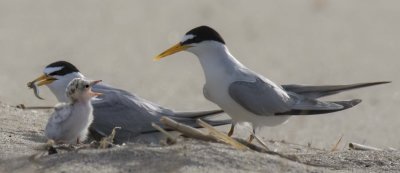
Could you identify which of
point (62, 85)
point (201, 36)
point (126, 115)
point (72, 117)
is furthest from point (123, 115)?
point (72, 117)

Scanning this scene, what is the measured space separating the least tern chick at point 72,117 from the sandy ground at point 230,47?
9.18 feet

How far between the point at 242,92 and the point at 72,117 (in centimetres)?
132

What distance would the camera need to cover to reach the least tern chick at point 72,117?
5.79 metres

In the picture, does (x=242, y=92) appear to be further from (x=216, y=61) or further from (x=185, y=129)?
(x=185, y=129)

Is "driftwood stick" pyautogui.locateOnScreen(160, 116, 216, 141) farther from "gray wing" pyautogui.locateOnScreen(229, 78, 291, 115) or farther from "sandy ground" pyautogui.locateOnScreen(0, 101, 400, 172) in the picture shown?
"gray wing" pyautogui.locateOnScreen(229, 78, 291, 115)

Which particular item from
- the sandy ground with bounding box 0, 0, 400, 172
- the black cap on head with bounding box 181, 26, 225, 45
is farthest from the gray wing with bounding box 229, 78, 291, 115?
the sandy ground with bounding box 0, 0, 400, 172

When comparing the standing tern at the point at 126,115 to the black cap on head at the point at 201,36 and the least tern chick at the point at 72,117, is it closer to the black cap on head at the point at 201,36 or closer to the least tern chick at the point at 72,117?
the black cap on head at the point at 201,36

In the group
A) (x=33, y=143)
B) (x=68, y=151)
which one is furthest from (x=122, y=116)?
(x=68, y=151)

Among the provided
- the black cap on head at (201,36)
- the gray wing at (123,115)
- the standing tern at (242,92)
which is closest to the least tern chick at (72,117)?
the gray wing at (123,115)

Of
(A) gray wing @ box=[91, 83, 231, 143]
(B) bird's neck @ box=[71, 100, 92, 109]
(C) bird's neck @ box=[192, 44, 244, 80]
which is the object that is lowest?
(A) gray wing @ box=[91, 83, 231, 143]

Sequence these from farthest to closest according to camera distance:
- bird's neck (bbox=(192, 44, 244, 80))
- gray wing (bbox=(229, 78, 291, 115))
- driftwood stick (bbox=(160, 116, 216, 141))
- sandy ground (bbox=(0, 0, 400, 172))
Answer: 1. sandy ground (bbox=(0, 0, 400, 172))
2. bird's neck (bbox=(192, 44, 244, 80))
3. gray wing (bbox=(229, 78, 291, 115))
4. driftwood stick (bbox=(160, 116, 216, 141))

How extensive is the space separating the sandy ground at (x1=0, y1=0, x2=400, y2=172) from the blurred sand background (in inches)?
0.6

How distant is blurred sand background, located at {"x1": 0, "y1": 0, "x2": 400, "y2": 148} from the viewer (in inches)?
405

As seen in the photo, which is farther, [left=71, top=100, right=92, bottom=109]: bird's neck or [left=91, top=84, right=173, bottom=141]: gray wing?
[left=91, top=84, right=173, bottom=141]: gray wing
